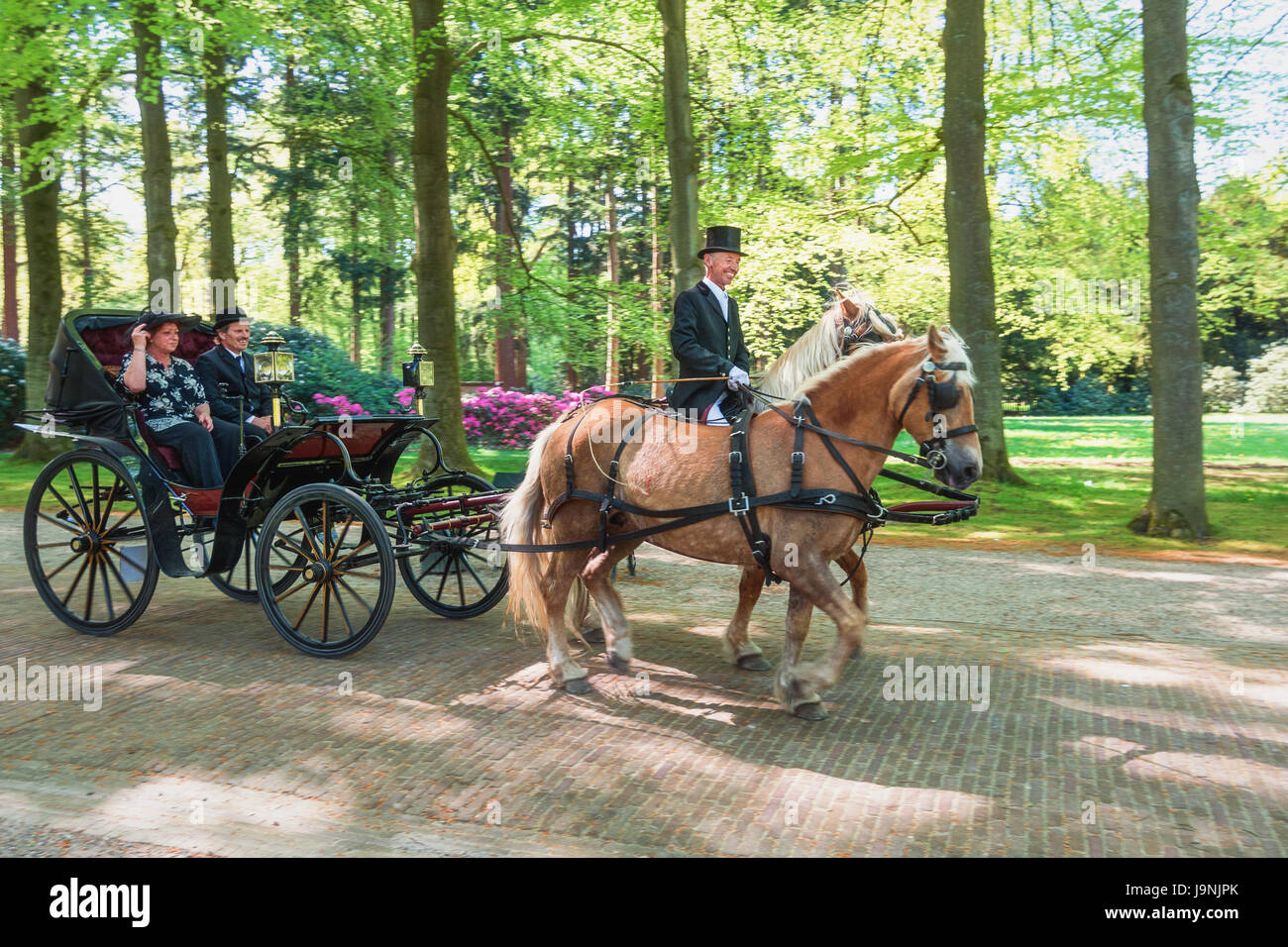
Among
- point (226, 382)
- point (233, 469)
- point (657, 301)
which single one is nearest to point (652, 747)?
point (233, 469)

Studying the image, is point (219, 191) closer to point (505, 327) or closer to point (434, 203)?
point (434, 203)

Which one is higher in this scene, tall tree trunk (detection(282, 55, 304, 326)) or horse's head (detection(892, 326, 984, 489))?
tall tree trunk (detection(282, 55, 304, 326))

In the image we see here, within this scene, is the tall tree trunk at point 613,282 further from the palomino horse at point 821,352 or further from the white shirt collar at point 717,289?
the palomino horse at point 821,352

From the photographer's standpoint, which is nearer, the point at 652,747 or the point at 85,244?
the point at 652,747

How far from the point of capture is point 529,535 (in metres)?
6.47

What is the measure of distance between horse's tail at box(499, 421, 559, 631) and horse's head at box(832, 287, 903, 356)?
202 cm

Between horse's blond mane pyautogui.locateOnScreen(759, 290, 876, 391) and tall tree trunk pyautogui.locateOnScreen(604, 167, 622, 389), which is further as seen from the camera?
tall tree trunk pyautogui.locateOnScreen(604, 167, 622, 389)

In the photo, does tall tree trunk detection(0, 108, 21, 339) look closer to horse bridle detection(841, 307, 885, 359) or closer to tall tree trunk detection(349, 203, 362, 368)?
tall tree trunk detection(349, 203, 362, 368)

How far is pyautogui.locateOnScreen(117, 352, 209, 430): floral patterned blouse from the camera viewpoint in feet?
22.7

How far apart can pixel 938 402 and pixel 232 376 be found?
5411mm

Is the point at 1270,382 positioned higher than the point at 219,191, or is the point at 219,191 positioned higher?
the point at 219,191

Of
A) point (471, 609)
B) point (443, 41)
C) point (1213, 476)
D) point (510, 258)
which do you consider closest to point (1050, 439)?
point (1213, 476)

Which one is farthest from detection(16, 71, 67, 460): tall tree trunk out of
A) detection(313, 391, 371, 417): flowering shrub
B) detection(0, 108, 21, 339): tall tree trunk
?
detection(0, 108, 21, 339): tall tree trunk
